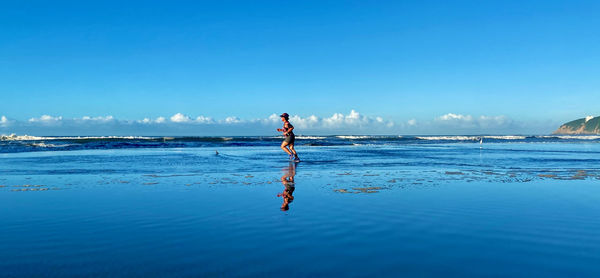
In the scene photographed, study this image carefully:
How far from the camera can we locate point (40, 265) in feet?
13.5

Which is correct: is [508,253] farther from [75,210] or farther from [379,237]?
[75,210]

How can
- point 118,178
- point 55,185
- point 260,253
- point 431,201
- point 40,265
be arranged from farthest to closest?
point 118,178, point 55,185, point 431,201, point 260,253, point 40,265

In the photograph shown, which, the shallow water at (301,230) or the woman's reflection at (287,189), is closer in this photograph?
the shallow water at (301,230)

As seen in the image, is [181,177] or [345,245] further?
[181,177]

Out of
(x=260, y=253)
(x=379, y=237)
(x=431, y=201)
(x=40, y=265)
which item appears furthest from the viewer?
(x=431, y=201)

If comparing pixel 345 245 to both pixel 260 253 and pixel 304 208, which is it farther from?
pixel 304 208

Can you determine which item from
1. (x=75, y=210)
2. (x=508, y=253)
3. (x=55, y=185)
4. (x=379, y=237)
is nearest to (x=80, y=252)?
(x=75, y=210)

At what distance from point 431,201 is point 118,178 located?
28.3 feet

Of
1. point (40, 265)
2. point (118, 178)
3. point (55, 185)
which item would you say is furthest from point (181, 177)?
point (40, 265)

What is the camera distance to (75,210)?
7.01 meters

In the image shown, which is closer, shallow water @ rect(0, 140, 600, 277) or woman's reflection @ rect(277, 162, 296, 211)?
shallow water @ rect(0, 140, 600, 277)

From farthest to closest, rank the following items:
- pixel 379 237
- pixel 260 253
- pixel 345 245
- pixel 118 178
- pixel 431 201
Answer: pixel 118 178
pixel 431 201
pixel 379 237
pixel 345 245
pixel 260 253

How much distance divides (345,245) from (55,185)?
338 inches

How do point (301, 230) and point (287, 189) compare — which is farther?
point (287, 189)
